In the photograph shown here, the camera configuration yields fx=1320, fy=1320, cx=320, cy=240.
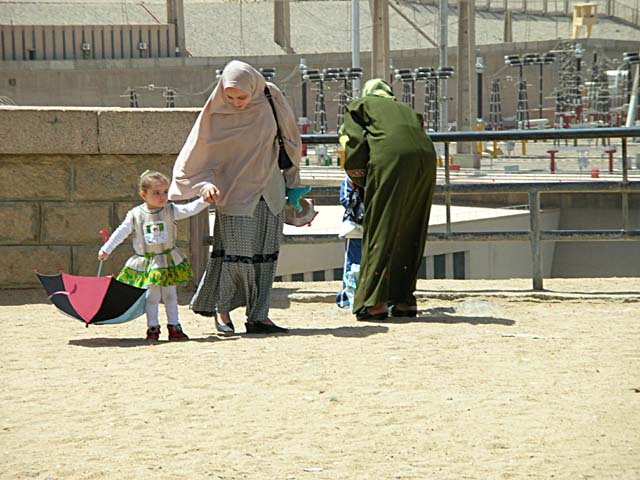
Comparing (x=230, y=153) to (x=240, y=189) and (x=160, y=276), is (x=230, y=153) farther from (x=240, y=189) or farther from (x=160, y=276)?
(x=160, y=276)

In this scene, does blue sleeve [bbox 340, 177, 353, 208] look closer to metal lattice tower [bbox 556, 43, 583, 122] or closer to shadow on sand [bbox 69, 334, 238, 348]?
shadow on sand [bbox 69, 334, 238, 348]

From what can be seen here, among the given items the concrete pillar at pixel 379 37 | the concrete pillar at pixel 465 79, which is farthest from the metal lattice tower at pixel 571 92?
the concrete pillar at pixel 379 37

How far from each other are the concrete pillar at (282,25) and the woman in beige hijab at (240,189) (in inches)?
1688

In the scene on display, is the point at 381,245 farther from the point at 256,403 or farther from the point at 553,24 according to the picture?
the point at 553,24

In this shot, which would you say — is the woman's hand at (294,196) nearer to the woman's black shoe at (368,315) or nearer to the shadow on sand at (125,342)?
the woman's black shoe at (368,315)

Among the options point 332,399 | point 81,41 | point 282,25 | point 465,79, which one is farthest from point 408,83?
point 332,399

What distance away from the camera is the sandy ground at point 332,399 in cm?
407

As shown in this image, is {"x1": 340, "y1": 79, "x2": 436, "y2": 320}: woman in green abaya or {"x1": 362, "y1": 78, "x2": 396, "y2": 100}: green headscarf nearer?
{"x1": 340, "y1": 79, "x2": 436, "y2": 320}: woman in green abaya

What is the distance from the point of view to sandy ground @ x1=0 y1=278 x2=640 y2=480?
160 inches

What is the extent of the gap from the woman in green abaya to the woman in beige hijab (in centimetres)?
53

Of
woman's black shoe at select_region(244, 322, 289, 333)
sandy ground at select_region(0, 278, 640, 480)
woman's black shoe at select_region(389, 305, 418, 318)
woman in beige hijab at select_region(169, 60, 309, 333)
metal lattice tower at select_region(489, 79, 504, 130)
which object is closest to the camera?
sandy ground at select_region(0, 278, 640, 480)

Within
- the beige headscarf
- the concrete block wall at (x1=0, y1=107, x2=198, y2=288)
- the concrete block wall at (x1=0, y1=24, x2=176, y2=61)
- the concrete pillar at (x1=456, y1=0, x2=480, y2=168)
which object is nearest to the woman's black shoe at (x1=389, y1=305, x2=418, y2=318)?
the beige headscarf

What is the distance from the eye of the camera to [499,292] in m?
8.23

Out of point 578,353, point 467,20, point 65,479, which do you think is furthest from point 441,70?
point 65,479
